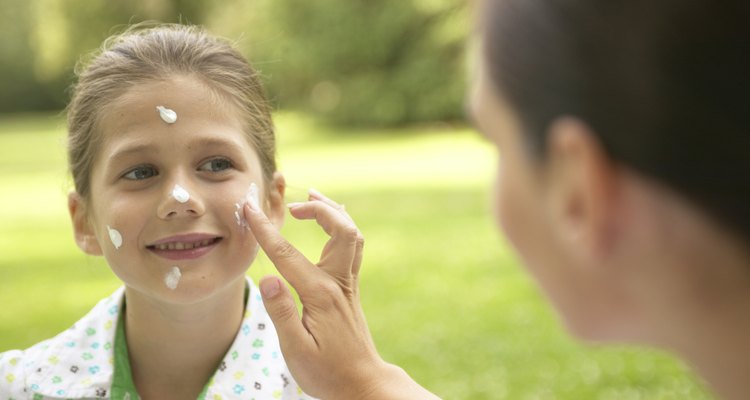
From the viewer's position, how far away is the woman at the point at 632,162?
100cm

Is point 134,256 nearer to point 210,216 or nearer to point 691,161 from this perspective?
point 210,216

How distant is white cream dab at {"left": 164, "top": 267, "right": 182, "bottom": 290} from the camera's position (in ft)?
7.57

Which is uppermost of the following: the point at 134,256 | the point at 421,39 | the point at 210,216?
the point at 421,39

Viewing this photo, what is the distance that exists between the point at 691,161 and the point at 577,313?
0.29 m

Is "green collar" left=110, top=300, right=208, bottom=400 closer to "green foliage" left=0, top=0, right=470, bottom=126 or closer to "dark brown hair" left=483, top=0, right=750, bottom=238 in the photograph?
"dark brown hair" left=483, top=0, right=750, bottom=238

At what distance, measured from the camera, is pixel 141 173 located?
93.9 inches

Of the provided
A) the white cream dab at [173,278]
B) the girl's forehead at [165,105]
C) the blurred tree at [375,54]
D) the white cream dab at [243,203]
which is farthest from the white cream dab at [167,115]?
the blurred tree at [375,54]

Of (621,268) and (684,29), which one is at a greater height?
(684,29)

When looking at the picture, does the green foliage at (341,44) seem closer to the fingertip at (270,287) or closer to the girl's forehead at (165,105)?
the girl's forehead at (165,105)

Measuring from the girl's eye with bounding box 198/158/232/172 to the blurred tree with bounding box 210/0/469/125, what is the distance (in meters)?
26.0

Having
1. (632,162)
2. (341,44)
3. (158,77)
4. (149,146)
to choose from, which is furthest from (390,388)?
(341,44)

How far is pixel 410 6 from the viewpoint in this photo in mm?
29531

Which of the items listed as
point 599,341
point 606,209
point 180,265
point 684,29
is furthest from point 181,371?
point 684,29

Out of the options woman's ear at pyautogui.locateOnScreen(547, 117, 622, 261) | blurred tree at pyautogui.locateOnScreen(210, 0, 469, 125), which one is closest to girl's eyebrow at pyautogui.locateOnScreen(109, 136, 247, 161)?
woman's ear at pyautogui.locateOnScreen(547, 117, 622, 261)
